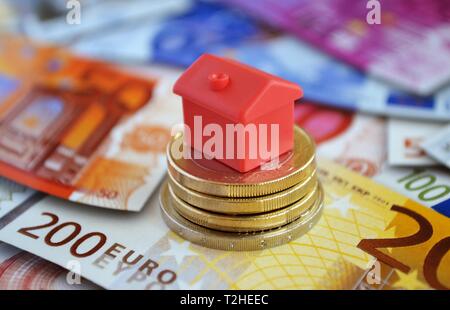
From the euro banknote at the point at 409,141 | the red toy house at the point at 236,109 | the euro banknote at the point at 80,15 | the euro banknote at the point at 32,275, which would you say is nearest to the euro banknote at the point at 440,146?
the euro banknote at the point at 409,141

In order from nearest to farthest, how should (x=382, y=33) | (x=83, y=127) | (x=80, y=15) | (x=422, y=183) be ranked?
(x=422, y=183) → (x=83, y=127) → (x=382, y=33) → (x=80, y=15)

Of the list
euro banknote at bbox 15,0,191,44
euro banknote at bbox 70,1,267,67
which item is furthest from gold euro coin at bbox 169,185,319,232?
euro banknote at bbox 15,0,191,44

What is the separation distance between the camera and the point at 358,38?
113 cm

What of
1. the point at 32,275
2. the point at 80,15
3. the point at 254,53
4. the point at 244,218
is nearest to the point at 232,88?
the point at 244,218

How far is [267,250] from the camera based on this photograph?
0.67 meters

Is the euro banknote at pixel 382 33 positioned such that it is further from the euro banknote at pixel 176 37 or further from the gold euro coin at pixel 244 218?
the gold euro coin at pixel 244 218

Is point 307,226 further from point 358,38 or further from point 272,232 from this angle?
point 358,38

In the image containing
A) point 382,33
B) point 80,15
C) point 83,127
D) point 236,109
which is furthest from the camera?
point 80,15

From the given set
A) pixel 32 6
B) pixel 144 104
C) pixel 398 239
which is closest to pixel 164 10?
pixel 32 6

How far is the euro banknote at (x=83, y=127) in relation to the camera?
2.61ft

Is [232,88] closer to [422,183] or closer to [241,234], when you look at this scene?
[241,234]

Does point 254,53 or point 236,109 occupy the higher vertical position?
point 236,109

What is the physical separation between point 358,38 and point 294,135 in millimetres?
465

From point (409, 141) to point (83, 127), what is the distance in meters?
0.47
